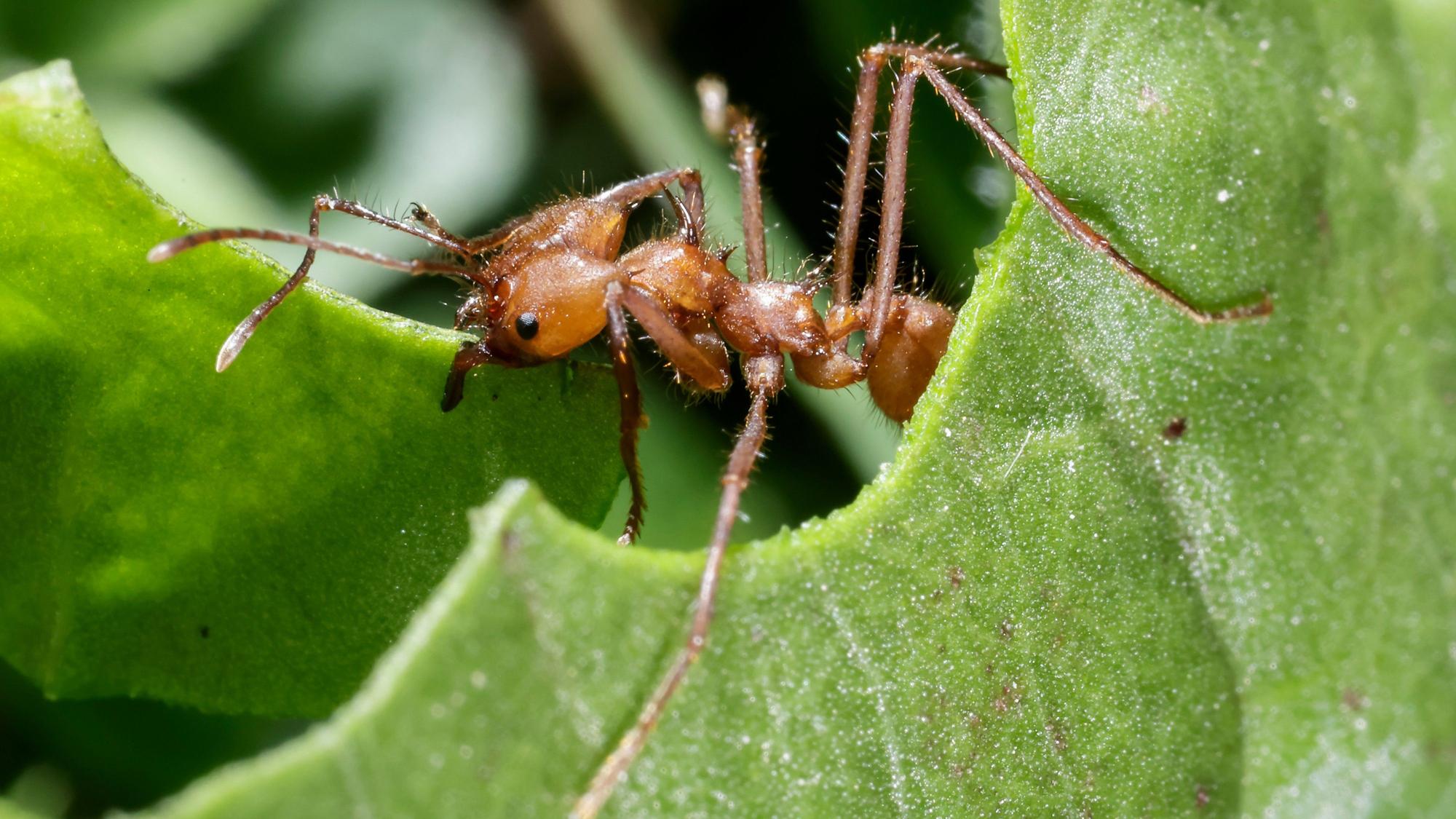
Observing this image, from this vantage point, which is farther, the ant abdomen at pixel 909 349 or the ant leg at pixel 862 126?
the ant abdomen at pixel 909 349

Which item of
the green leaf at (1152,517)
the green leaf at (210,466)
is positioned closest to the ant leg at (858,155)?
the green leaf at (1152,517)

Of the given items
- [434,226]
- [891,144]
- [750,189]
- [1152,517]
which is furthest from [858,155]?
[1152,517]

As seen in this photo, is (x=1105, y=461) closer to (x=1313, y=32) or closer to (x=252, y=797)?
(x=1313, y=32)

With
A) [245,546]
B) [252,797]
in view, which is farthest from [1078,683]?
[245,546]

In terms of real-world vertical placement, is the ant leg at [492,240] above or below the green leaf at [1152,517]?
below

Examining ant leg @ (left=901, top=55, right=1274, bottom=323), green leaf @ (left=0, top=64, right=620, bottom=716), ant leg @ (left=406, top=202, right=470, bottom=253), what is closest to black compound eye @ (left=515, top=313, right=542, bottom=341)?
ant leg @ (left=406, top=202, right=470, bottom=253)

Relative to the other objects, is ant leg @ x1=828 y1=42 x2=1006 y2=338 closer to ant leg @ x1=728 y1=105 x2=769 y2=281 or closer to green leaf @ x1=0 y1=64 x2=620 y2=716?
ant leg @ x1=728 y1=105 x2=769 y2=281

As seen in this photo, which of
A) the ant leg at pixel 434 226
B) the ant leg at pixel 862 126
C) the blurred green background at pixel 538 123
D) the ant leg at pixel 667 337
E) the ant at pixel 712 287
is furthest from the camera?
the blurred green background at pixel 538 123

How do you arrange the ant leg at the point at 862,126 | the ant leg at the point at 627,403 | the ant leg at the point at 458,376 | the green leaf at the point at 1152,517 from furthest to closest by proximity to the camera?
the ant leg at the point at 862,126 < the ant leg at the point at 627,403 < the ant leg at the point at 458,376 < the green leaf at the point at 1152,517

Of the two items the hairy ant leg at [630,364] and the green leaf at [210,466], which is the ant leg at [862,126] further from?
the green leaf at [210,466]
